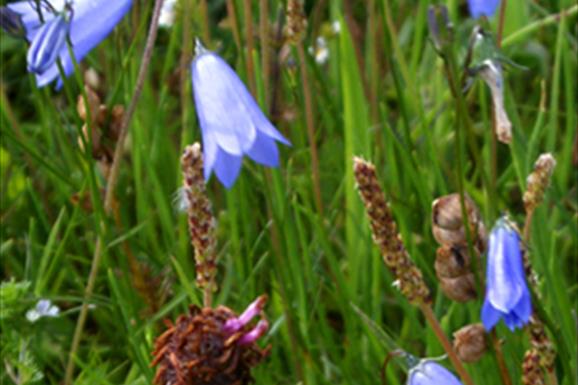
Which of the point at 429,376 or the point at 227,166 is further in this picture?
the point at 227,166

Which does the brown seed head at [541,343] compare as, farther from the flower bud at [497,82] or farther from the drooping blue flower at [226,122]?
the drooping blue flower at [226,122]

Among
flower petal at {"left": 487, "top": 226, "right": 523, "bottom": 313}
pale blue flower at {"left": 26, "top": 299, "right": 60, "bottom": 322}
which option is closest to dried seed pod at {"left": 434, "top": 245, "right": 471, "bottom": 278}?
flower petal at {"left": 487, "top": 226, "right": 523, "bottom": 313}

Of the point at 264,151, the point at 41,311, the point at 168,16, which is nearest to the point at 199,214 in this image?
the point at 264,151

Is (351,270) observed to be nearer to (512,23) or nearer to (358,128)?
(358,128)

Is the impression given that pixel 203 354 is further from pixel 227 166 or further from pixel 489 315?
pixel 489 315

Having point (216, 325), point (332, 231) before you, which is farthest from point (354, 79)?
point (216, 325)

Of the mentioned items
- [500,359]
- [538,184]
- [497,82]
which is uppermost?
[497,82]
